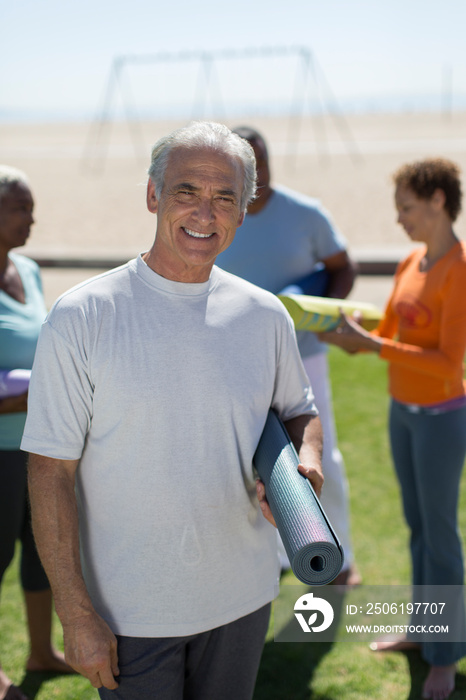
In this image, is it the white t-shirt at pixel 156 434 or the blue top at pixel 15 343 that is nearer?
the white t-shirt at pixel 156 434

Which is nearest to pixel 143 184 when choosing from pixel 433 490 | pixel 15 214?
pixel 15 214

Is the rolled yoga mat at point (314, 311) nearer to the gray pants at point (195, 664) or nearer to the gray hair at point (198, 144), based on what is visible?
the gray hair at point (198, 144)

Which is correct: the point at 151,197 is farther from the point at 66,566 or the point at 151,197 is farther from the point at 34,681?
the point at 34,681

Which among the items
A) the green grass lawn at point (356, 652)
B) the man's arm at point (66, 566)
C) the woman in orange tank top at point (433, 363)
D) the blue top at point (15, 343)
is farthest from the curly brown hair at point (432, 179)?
the green grass lawn at point (356, 652)

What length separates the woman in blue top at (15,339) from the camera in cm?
247

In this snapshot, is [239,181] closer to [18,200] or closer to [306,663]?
[18,200]

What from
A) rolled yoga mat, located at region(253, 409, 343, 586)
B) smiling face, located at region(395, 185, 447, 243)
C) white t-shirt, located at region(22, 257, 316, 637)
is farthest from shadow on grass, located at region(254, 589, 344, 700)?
smiling face, located at region(395, 185, 447, 243)

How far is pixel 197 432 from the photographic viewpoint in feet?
5.62

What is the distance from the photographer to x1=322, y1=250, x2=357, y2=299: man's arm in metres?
3.17

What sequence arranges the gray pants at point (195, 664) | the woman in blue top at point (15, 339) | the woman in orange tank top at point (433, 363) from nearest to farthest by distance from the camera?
the gray pants at point (195, 664) → the woman in blue top at point (15, 339) → the woman in orange tank top at point (433, 363)

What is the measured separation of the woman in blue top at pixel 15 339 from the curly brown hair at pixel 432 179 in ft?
4.79

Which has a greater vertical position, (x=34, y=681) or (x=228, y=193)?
(x=228, y=193)

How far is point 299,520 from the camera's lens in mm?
1574

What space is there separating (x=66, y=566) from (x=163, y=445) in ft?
1.18
